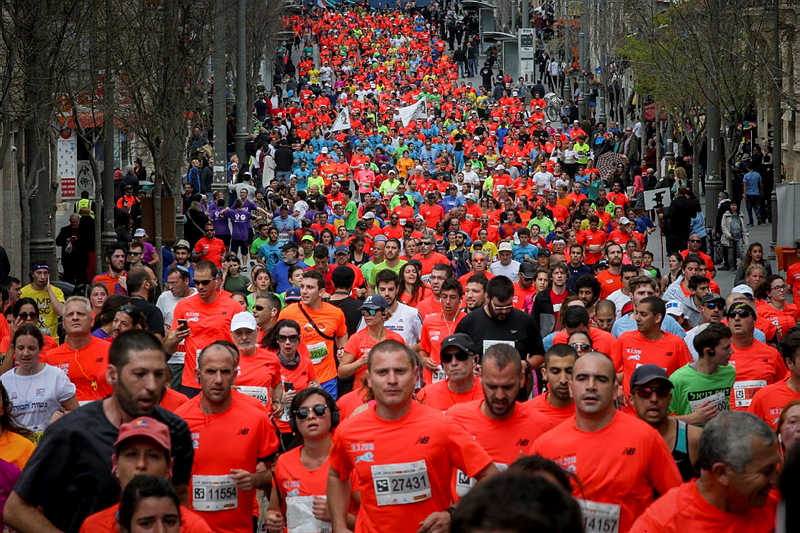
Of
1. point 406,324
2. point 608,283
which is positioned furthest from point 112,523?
point 608,283

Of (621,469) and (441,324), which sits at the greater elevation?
(441,324)

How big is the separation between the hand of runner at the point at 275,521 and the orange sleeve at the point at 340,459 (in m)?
0.92

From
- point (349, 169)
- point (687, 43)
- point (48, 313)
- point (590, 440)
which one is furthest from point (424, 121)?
point (590, 440)

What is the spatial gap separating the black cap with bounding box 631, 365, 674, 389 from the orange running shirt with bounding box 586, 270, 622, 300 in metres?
8.71

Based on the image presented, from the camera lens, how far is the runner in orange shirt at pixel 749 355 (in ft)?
31.8

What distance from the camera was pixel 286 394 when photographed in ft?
31.4

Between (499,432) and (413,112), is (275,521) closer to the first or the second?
(499,432)

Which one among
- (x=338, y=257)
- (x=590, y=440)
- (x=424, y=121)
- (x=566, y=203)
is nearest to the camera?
(x=590, y=440)

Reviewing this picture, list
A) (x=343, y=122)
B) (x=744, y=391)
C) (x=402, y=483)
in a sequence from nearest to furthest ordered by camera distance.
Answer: (x=402, y=483) → (x=744, y=391) → (x=343, y=122)

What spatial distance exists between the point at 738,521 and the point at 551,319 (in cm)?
809

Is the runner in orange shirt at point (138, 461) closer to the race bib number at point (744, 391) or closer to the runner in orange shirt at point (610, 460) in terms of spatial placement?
the runner in orange shirt at point (610, 460)

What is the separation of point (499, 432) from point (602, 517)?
837 mm

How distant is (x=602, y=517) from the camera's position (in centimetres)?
617

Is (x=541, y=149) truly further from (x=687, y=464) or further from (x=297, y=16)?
(x=297, y=16)
